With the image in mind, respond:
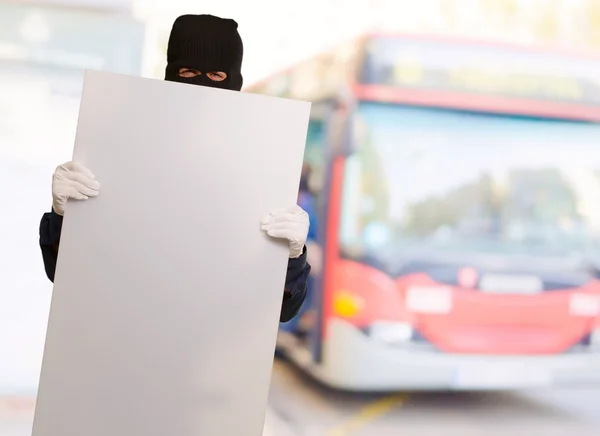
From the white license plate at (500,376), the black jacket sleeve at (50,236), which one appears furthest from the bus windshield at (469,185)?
the black jacket sleeve at (50,236)

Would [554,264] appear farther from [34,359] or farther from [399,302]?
[34,359]

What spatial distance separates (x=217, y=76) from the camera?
75.2 inches

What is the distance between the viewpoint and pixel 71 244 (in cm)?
155

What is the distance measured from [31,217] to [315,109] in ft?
6.05

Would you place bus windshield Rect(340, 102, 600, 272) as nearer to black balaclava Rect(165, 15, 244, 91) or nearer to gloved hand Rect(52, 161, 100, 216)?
black balaclava Rect(165, 15, 244, 91)

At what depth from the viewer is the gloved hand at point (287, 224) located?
157 centimetres

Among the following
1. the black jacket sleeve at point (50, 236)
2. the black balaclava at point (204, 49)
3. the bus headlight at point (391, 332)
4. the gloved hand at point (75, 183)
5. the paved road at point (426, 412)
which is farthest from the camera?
the paved road at point (426, 412)

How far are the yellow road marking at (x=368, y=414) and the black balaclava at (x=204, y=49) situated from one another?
311 centimetres

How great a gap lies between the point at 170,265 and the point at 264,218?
0.21m

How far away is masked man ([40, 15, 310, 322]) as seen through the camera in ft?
5.01

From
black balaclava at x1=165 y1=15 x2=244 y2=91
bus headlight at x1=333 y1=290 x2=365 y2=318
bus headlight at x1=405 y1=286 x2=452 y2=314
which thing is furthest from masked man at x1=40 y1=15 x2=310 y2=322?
bus headlight at x1=405 y1=286 x2=452 y2=314

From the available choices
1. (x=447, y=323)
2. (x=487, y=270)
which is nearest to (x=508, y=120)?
(x=487, y=270)

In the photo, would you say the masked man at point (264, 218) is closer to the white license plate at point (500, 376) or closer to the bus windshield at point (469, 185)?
the bus windshield at point (469, 185)

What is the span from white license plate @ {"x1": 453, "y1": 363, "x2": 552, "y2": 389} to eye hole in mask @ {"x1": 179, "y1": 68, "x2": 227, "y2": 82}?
312 cm
